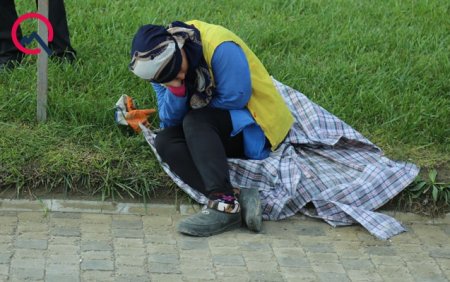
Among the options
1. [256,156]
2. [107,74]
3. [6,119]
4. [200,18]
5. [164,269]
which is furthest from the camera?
[200,18]

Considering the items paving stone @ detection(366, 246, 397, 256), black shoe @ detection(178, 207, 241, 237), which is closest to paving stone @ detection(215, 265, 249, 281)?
black shoe @ detection(178, 207, 241, 237)

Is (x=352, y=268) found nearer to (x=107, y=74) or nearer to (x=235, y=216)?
(x=235, y=216)

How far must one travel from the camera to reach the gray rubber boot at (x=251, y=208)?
157 inches

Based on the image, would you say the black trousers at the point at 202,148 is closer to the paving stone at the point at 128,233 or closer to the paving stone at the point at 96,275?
the paving stone at the point at 128,233

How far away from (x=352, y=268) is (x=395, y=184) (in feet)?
2.25

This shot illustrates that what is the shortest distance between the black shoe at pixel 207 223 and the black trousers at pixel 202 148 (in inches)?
4.5

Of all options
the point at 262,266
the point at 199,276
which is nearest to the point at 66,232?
the point at 199,276

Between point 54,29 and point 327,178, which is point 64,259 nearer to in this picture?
point 327,178

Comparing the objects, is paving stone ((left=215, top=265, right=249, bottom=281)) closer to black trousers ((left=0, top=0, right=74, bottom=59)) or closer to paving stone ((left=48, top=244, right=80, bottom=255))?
paving stone ((left=48, top=244, right=80, bottom=255))

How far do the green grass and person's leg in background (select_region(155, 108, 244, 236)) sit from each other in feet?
0.53

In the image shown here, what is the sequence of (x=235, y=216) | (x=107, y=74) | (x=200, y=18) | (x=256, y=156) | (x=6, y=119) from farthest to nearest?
1. (x=200, y=18)
2. (x=107, y=74)
3. (x=6, y=119)
4. (x=256, y=156)
5. (x=235, y=216)

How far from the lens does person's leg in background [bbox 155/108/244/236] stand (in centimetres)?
398

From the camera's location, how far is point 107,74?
5.09 metres

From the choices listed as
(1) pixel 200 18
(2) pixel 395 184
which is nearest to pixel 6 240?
(2) pixel 395 184
